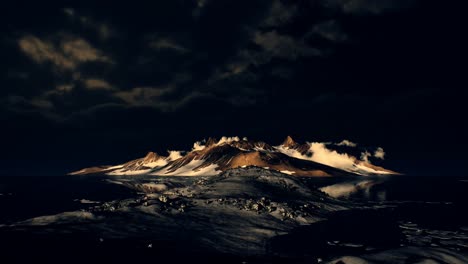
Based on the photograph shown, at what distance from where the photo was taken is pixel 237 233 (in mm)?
40188

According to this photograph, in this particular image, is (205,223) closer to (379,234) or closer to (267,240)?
(267,240)

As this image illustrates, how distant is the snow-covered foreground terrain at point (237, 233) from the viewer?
3075 cm

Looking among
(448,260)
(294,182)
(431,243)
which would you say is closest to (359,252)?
(448,260)

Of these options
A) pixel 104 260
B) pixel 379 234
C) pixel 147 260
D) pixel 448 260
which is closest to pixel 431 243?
pixel 379 234

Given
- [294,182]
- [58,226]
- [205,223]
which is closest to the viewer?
[58,226]

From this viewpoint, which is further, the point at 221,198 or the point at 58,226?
the point at 221,198

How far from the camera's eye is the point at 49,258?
26.0 m

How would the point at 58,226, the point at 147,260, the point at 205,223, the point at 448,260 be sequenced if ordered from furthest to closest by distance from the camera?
1. the point at 205,223
2. the point at 58,226
3. the point at 448,260
4. the point at 147,260

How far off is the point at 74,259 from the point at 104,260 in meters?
2.03

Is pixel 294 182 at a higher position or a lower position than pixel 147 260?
higher

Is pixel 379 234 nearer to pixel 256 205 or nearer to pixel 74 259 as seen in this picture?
pixel 256 205

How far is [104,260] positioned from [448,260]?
26.0 meters

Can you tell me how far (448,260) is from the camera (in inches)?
1155

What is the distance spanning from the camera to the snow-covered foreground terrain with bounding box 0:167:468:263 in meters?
30.8
